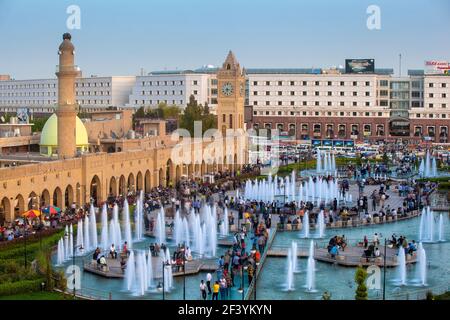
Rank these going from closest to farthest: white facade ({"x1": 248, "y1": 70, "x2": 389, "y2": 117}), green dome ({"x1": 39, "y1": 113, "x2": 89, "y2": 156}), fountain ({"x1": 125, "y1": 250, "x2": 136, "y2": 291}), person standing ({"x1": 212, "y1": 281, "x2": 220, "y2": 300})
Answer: person standing ({"x1": 212, "y1": 281, "x2": 220, "y2": 300})
fountain ({"x1": 125, "y1": 250, "x2": 136, "y2": 291})
green dome ({"x1": 39, "y1": 113, "x2": 89, "y2": 156})
white facade ({"x1": 248, "y1": 70, "x2": 389, "y2": 117})

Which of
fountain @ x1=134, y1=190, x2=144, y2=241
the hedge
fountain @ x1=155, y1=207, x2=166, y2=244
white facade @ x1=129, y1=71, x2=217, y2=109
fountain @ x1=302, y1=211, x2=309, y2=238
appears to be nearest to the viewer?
the hedge

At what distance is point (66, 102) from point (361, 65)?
151 feet

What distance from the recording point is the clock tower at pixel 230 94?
5450 cm

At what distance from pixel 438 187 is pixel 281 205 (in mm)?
10559

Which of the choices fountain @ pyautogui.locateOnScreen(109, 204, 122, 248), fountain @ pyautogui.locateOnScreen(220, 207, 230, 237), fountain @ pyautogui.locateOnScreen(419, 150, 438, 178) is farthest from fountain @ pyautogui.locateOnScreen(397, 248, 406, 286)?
fountain @ pyautogui.locateOnScreen(419, 150, 438, 178)

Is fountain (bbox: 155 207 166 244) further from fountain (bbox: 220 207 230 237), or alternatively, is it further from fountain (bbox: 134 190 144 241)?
fountain (bbox: 220 207 230 237)

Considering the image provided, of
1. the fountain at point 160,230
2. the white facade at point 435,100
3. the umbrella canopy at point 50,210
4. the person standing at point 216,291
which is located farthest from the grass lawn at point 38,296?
the white facade at point 435,100

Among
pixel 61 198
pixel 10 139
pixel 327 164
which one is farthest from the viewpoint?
pixel 327 164

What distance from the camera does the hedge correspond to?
1970 cm

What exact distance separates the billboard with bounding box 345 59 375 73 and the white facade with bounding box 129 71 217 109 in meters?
13.1
